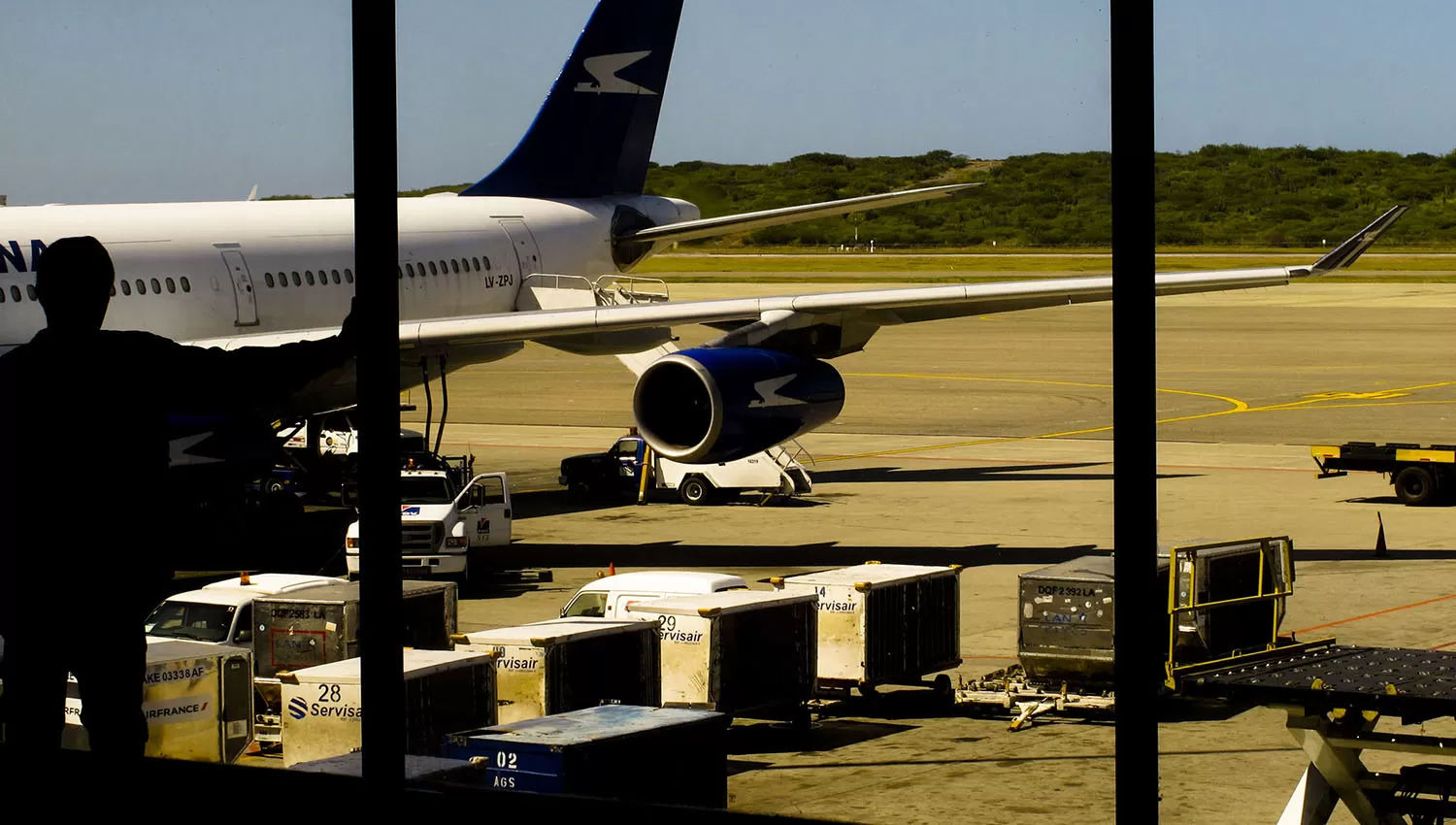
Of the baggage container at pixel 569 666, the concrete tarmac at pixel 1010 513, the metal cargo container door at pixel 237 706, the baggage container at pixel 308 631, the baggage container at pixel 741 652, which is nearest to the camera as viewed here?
the metal cargo container door at pixel 237 706

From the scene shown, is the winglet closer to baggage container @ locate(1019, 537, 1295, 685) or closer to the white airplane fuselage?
baggage container @ locate(1019, 537, 1295, 685)

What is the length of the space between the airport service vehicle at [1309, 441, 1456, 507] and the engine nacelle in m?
10.4

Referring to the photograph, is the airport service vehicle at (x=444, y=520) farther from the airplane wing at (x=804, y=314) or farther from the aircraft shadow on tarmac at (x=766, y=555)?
the airplane wing at (x=804, y=314)

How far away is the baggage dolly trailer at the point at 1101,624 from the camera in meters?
15.3

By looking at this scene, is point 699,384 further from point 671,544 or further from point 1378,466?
point 1378,466

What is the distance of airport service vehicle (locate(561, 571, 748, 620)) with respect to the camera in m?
17.6

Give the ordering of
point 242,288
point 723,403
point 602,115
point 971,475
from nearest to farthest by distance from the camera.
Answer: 1. point 723,403
2. point 242,288
3. point 971,475
4. point 602,115

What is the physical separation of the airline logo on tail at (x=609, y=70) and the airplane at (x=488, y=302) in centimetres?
413

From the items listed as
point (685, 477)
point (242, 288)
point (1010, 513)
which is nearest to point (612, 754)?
point (242, 288)

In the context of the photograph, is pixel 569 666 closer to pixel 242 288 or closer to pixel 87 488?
pixel 87 488

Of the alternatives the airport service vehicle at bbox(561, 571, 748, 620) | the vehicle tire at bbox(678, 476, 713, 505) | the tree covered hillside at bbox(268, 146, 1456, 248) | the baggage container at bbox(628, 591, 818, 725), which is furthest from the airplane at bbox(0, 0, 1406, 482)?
the tree covered hillside at bbox(268, 146, 1456, 248)

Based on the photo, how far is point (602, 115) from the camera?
121 feet

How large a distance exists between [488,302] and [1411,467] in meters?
15.8

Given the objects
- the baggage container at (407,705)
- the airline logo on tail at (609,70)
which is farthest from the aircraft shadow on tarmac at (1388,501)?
the baggage container at (407,705)
